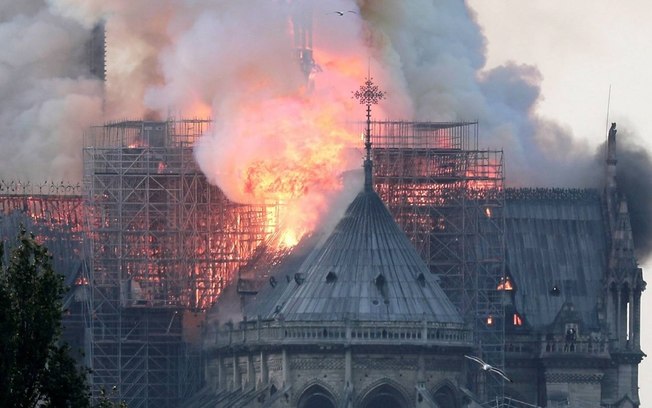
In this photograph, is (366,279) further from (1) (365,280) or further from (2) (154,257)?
(2) (154,257)

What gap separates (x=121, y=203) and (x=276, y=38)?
1249 centimetres

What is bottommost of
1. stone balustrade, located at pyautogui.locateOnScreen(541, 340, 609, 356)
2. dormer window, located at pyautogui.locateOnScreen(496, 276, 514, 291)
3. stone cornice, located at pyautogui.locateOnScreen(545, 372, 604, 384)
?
stone cornice, located at pyautogui.locateOnScreen(545, 372, 604, 384)

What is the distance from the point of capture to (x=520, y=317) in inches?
7859

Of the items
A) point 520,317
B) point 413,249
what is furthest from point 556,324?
Answer: point 413,249

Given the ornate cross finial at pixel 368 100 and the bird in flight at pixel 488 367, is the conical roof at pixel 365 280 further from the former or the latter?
the bird in flight at pixel 488 367

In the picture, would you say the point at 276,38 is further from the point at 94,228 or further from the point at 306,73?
the point at 94,228

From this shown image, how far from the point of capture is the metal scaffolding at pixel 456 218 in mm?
190875

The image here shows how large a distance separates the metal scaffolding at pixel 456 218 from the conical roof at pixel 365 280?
6.46 metres

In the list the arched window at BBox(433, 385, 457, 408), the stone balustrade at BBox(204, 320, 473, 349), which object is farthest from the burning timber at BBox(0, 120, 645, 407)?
the arched window at BBox(433, 385, 457, 408)

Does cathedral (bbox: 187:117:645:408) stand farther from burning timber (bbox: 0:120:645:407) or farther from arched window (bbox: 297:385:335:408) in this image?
burning timber (bbox: 0:120:645:407)

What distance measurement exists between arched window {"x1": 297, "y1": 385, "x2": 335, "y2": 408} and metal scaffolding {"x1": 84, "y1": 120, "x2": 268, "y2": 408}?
1631cm

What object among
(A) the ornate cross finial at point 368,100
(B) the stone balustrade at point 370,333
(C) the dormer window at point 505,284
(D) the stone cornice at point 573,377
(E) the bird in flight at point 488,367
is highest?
(A) the ornate cross finial at point 368,100

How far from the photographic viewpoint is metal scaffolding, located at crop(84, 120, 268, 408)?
636ft

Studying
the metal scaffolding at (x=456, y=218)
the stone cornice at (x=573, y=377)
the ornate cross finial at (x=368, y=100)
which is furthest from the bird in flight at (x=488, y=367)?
the ornate cross finial at (x=368, y=100)
